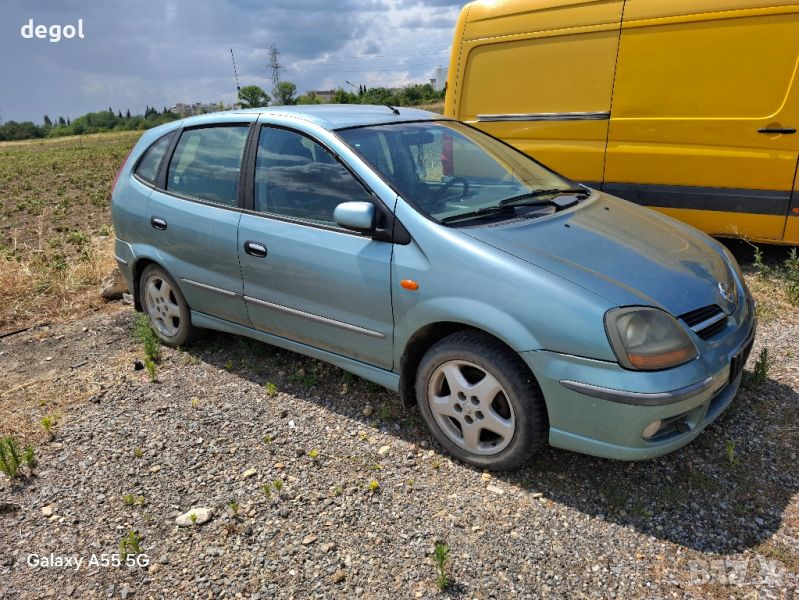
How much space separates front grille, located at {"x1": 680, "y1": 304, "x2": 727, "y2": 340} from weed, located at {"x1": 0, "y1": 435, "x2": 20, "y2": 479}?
131 inches

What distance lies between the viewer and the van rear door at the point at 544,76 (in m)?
5.80

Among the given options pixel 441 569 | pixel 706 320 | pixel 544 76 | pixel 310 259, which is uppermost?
pixel 544 76

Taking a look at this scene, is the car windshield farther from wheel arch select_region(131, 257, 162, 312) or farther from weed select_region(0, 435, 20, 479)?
weed select_region(0, 435, 20, 479)

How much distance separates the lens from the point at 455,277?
2.85m

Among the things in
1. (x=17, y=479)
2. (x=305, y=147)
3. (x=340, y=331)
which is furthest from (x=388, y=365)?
(x=17, y=479)

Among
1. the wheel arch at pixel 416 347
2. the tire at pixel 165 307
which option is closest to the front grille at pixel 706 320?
the wheel arch at pixel 416 347

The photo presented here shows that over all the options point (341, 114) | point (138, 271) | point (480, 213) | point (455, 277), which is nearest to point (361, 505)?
point (455, 277)

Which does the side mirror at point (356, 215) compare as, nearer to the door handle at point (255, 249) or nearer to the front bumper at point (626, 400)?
the door handle at point (255, 249)

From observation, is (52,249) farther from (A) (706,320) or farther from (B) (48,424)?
(A) (706,320)

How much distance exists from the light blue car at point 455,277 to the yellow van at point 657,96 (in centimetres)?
224

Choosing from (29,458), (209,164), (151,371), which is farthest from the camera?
(151,371)

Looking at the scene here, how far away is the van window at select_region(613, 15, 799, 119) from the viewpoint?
16.4 feet

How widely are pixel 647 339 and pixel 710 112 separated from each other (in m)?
3.72

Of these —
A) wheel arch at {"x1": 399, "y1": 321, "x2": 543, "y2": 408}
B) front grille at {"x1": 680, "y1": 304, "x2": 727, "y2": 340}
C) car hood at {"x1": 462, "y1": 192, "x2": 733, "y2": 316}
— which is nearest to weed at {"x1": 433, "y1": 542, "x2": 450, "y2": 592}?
wheel arch at {"x1": 399, "y1": 321, "x2": 543, "y2": 408}
